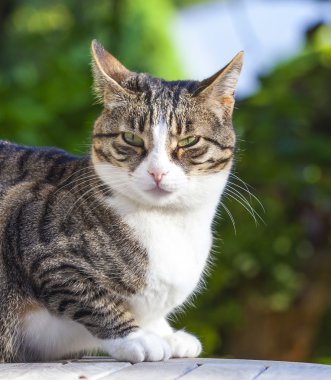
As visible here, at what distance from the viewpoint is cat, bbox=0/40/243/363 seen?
9.66 feet

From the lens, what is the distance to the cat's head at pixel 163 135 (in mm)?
2961

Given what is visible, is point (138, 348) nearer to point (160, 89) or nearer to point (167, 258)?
point (167, 258)

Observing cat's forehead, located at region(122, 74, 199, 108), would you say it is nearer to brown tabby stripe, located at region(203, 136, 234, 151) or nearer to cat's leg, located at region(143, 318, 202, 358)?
brown tabby stripe, located at region(203, 136, 234, 151)

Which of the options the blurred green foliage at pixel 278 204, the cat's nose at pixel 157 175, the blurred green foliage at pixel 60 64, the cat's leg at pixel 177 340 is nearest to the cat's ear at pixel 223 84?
the cat's nose at pixel 157 175

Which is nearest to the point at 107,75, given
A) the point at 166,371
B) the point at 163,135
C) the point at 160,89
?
the point at 160,89

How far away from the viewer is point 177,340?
315cm

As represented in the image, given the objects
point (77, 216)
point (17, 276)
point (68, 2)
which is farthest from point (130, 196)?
point (68, 2)

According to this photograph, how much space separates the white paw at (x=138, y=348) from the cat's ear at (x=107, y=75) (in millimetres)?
886

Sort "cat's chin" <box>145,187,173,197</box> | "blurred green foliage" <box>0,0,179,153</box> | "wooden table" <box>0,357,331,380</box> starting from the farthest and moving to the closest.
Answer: "blurred green foliage" <box>0,0,179,153</box> → "cat's chin" <box>145,187,173,197</box> → "wooden table" <box>0,357,331,380</box>

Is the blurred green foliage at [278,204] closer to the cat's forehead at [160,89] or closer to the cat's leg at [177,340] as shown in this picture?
the cat's forehead at [160,89]

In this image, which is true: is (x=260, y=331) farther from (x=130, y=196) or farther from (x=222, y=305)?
(x=130, y=196)

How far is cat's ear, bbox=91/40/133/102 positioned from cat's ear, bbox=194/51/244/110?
0.28 metres

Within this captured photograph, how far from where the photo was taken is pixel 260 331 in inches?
246

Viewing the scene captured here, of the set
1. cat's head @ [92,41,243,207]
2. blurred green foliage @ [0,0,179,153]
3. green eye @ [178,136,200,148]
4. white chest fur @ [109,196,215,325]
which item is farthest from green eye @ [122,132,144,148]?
blurred green foliage @ [0,0,179,153]
